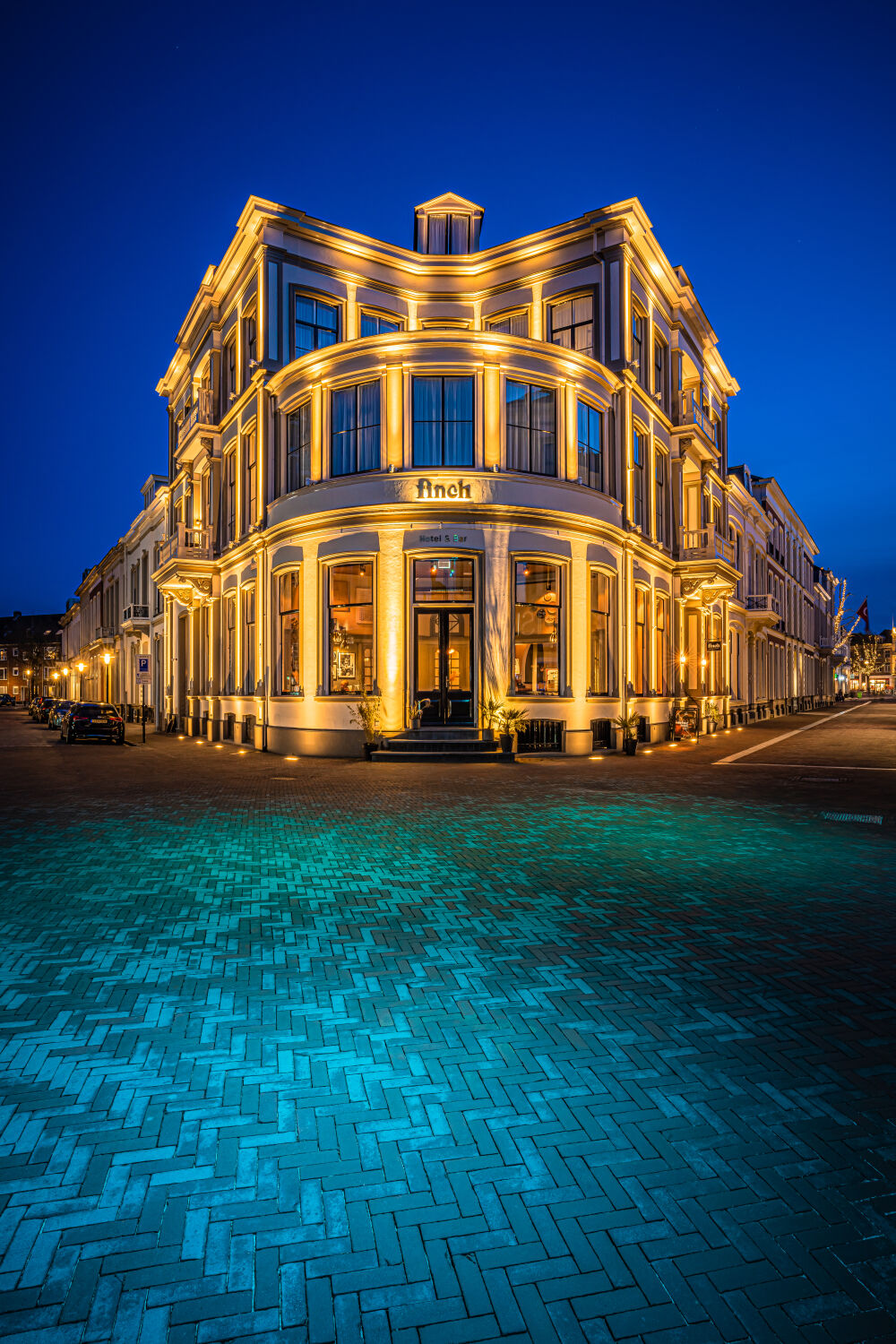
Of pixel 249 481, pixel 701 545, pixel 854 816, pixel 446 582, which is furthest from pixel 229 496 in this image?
pixel 854 816

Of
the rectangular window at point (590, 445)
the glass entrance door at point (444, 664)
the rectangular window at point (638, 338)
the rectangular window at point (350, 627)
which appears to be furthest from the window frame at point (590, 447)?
the rectangular window at point (350, 627)

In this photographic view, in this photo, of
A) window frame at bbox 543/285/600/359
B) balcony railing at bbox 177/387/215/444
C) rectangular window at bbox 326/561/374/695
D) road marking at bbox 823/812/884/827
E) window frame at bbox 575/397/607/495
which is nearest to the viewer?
road marking at bbox 823/812/884/827

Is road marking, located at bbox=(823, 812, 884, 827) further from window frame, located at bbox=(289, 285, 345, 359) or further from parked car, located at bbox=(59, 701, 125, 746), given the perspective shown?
parked car, located at bbox=(59, 701, 125, 746)

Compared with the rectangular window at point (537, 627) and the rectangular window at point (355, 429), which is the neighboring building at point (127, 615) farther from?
the rectangular window at point (537, 627)

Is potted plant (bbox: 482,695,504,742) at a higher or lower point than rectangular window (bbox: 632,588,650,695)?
lower

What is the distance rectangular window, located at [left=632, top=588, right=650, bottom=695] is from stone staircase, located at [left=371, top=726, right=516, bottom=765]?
24.5 feet

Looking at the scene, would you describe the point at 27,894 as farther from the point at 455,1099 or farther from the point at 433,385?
the point at 433,385

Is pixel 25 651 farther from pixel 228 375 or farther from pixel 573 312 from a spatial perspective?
pixel 573 312

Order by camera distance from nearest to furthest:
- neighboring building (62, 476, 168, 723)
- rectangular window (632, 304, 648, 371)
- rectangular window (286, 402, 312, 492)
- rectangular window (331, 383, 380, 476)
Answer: rectangular window (331, 383, 380, 476)
rectangular window (286, 402, 312, 492)
rectangular window (632, 304, 648, 371)
neighboring building (62, 476, 168, 723)

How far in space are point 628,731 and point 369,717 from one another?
294 inches

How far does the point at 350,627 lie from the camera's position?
21.1 metres

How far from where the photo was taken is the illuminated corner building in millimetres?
20375

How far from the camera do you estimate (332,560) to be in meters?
21.2

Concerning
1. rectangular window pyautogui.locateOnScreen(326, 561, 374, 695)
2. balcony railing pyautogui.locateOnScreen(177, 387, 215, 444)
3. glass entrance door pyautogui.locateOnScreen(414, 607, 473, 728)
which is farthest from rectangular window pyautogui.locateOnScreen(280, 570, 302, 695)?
balcony railing pyautogui.locateOnScreen(177, 387, 215, 444)
